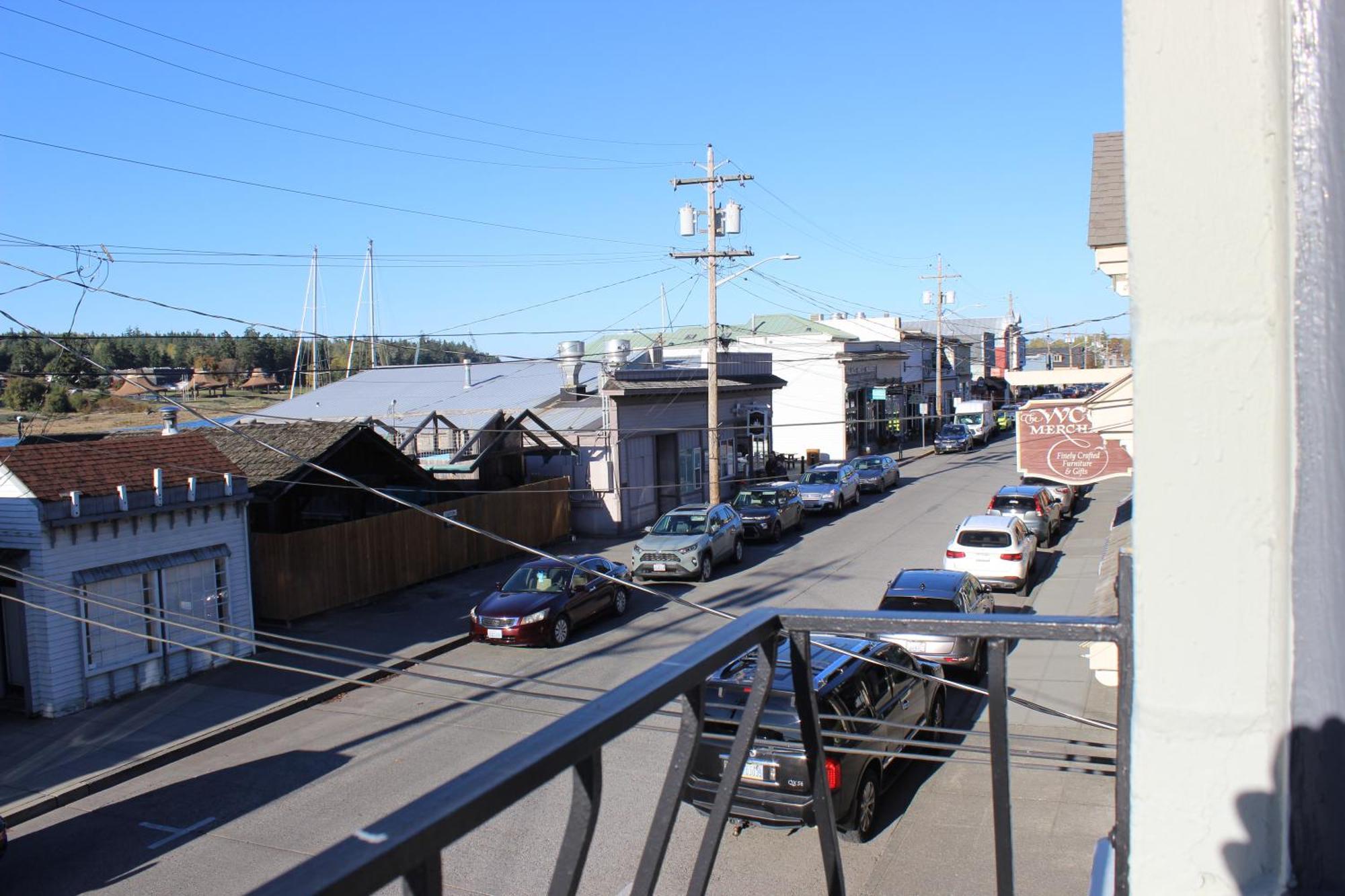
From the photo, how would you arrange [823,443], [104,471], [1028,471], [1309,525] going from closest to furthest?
[1309,525] < [1028,471] < [104,471] < [823,443]

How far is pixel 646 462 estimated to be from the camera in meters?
34.1

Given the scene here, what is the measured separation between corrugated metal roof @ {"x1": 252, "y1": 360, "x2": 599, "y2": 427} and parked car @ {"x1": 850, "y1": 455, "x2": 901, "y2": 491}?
10615 millimetres

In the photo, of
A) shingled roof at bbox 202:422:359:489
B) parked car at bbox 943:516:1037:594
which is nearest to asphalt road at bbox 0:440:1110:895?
parked car at bbox 943:516:1037:594

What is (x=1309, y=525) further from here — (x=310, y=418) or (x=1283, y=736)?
(x=310, y=418)

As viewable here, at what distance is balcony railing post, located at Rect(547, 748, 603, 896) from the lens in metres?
1.62

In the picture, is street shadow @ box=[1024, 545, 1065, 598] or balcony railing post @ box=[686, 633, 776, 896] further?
street shadow @ box=[1024, 545, 1065, 598]

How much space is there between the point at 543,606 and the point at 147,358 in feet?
136

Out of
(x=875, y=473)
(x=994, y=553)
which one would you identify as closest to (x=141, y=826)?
(x=994, y=553)

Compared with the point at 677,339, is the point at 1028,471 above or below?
below

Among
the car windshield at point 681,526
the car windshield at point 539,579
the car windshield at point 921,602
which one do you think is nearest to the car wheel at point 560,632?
the car windshield at point 539,579

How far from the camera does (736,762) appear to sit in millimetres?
2178

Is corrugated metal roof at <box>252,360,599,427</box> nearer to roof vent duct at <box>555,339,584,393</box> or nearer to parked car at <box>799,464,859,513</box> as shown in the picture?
roof vent duct at <box>555,339,584,393</box>

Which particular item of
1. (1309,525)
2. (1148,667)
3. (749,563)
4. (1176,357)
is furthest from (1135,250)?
(749,563)

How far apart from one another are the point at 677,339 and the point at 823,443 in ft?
62.2
